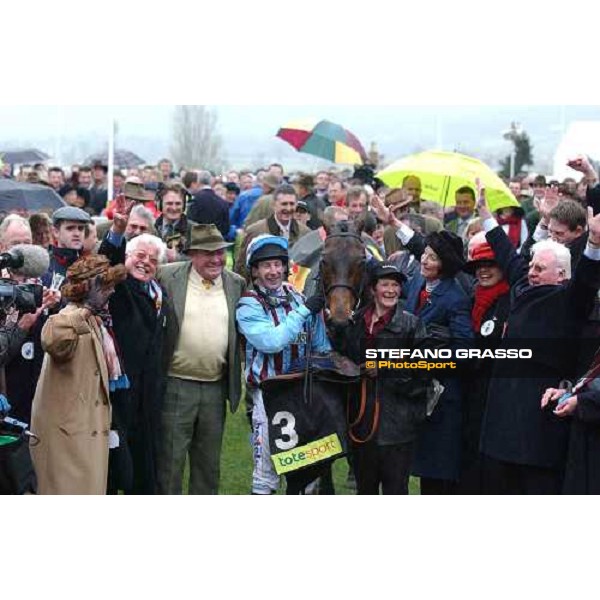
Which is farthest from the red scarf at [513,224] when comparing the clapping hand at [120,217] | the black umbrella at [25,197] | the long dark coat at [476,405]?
the black umbrella at [25,197]

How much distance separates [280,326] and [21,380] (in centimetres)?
159

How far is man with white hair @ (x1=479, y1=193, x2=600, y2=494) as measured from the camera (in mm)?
7738

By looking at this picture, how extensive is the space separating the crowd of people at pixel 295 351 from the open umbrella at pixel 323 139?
43 cm

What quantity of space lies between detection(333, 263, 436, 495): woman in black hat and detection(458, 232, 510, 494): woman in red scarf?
0.35m

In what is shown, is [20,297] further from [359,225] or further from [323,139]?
[359,225]

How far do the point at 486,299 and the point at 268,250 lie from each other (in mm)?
1376

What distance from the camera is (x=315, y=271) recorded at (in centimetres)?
827

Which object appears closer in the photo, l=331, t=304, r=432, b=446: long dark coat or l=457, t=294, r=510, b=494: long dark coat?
l=331, t=304, r=432, b=446: long dark coat

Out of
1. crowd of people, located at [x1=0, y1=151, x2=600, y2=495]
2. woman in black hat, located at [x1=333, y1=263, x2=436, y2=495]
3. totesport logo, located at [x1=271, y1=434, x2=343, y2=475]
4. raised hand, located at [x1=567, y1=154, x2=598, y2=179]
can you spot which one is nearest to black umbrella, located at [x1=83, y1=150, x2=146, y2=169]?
crowd of people, located at [x1=0, y1=151, x2=600, y2=495]

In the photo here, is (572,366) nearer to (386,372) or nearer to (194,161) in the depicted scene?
(386,372)

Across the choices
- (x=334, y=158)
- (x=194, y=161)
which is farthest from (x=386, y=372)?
(x=194, y=161)

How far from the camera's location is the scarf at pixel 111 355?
26.0ft

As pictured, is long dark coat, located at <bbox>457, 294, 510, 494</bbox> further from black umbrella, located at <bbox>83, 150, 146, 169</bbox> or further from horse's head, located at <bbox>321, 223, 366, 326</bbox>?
black umbrella, located at <bbox>83, 150, 146, 169</bbox>

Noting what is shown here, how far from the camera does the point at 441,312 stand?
8125 mm
